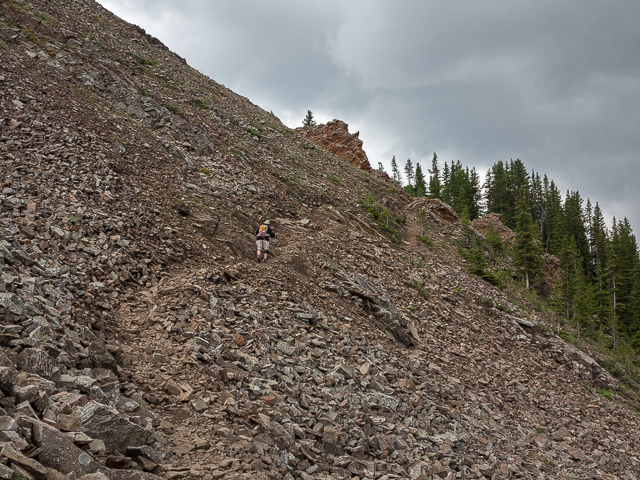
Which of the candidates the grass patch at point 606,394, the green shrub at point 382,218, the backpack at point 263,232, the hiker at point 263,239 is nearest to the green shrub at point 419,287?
the green shrub at point 382,218

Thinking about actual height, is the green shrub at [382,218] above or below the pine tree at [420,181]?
below

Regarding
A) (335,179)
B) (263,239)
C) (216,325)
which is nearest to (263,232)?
(263,239)

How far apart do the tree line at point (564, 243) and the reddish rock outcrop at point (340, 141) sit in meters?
15.5

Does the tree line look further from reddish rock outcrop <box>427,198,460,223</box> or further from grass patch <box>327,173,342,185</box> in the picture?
grass patch <box>327,173,342,185</box>

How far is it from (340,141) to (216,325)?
40201mm

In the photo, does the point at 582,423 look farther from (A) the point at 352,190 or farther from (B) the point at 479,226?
(B) the point at 479,226

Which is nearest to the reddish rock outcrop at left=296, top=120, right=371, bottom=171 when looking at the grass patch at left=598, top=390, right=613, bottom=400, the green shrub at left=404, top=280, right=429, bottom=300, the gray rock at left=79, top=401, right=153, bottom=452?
the green shrub at left=404, top=280, right=429, bottom=300

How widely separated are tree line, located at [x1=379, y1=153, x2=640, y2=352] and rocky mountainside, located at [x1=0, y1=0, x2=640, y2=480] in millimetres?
22202

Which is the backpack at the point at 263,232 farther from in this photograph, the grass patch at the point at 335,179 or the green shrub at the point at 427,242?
the green shrub at the point at 427,242

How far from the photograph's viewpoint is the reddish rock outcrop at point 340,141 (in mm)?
44812

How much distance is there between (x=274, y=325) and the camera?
10812 mm

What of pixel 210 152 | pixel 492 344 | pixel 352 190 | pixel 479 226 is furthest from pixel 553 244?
pixel 210 152

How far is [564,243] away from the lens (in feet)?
200

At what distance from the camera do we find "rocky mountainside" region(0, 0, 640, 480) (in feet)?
19.7
